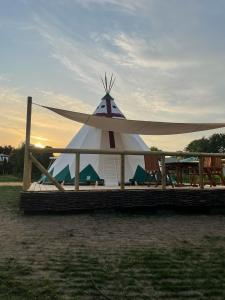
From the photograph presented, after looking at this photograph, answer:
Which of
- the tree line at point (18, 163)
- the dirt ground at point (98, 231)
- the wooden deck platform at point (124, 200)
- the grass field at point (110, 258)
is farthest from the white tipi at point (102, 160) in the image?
the tree line at point (18, 163)

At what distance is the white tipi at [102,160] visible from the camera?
36.8 ft

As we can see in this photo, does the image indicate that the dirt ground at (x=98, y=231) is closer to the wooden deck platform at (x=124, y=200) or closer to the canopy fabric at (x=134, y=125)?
the wooden deck platform at (x=124, y=200)

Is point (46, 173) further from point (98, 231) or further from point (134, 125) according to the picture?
point (134, 125)

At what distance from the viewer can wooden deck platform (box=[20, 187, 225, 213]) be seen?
721cm

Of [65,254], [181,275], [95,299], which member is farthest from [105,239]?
[95,299]

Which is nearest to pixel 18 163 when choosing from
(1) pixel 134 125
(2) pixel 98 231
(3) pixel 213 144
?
(1) pixel 134 125

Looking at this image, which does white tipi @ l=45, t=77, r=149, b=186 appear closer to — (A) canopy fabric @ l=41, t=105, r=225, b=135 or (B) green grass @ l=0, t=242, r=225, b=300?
(A) canopy fabric @ l=41, t=105, r=225, b=135

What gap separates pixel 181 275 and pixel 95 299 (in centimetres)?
106

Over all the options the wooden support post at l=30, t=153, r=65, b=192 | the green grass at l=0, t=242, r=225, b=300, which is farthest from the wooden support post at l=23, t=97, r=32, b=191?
the green grass at l=0, t=242, r=225, b=300

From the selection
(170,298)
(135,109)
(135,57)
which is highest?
(135,57)

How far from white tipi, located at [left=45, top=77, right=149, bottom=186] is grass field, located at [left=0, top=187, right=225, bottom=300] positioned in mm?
4162

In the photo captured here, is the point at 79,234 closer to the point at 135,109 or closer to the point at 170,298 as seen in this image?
the point at 170,298

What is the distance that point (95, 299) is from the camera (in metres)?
3.31

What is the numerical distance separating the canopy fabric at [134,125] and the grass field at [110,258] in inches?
102
